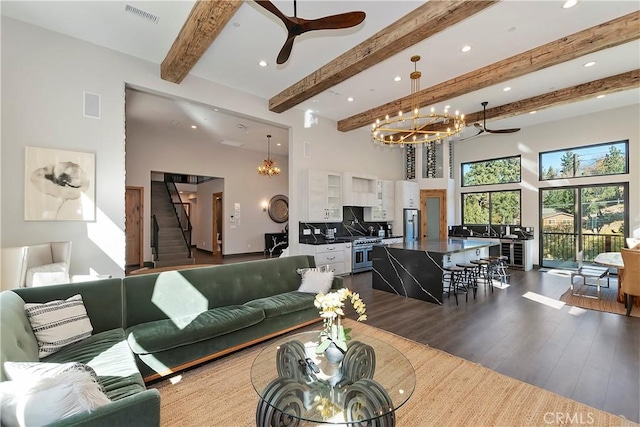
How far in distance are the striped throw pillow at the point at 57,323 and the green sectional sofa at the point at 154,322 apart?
0.06 m

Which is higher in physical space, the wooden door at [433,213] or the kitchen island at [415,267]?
the wooden door at [433,213]

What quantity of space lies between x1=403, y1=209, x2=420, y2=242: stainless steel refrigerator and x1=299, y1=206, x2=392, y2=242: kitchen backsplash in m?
0.57

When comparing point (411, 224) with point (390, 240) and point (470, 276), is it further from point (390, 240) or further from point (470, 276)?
point (470, 276)

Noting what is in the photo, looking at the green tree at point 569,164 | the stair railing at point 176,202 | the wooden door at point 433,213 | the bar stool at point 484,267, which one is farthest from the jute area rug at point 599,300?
the stair railing at point 176,202

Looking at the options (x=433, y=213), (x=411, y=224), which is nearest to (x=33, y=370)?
(x=411, y=224)

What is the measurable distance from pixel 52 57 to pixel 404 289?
6543mm

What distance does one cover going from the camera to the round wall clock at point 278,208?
10.7 metres

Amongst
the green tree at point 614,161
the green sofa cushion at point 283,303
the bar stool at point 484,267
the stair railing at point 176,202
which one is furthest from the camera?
the stair railing at point 176,202

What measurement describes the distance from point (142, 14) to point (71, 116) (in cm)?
179

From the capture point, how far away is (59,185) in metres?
3.80

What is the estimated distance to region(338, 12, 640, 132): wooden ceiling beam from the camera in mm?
3555

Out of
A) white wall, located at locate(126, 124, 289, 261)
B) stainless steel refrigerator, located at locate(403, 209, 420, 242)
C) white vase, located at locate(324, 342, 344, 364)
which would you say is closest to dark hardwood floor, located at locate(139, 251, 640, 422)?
white vase, located at locate(324, 342, 344, 364)

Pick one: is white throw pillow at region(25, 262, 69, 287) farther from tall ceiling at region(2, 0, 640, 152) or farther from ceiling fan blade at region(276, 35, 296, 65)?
ceiling fan blade at region(276, 35, 296, 65)

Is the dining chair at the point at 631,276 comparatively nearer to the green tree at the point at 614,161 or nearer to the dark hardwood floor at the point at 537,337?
the dark hardwood floor at the point at 537,337
